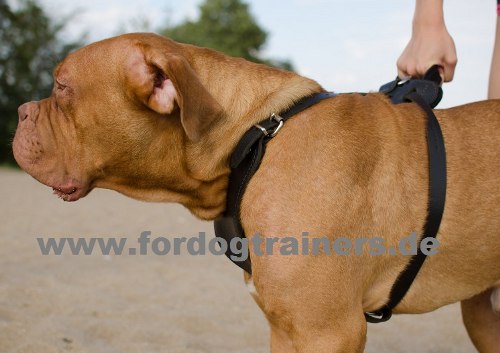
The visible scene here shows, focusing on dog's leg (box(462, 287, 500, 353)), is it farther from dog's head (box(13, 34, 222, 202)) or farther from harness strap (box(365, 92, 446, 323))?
dog's head (box(13, 34, 222, 202))

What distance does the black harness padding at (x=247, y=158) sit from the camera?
3049mm

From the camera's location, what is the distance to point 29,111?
359cm

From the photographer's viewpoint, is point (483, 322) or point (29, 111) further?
point (483, 322)

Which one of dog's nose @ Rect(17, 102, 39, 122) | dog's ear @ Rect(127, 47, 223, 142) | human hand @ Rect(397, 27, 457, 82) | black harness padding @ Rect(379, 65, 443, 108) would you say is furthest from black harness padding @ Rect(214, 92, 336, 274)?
dog's nose @ Rect(17, 102, 39, 122)

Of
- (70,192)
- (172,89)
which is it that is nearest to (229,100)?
(172,89)

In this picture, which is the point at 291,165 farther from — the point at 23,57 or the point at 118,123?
the point at 23,57

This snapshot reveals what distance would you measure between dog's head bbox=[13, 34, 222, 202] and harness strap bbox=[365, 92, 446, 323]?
1065 millimetres

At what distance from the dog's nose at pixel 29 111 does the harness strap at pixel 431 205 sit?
2102mm

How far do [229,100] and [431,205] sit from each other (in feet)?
3.61

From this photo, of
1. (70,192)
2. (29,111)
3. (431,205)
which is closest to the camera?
(431,205)

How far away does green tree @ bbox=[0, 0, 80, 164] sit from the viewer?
27.0 m

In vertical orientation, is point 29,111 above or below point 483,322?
above

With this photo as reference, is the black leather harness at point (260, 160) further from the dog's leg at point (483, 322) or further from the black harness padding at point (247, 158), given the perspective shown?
the dog's leg at point (483, 322)

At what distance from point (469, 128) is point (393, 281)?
86 centimetres
